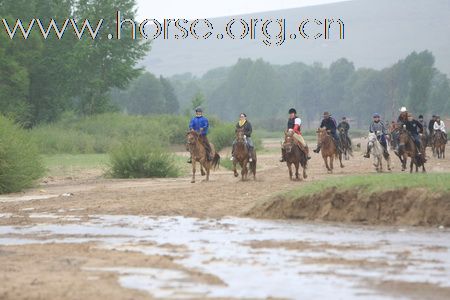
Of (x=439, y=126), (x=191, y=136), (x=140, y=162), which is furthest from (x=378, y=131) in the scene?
(x=439, y=126)

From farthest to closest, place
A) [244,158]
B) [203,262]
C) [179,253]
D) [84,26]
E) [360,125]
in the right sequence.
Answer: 1. [360,125]
2. [84,26]
3. [244,158]
4. [179,253]
5. [203,262]

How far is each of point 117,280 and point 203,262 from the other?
1767 mm

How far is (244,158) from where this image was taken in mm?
31281

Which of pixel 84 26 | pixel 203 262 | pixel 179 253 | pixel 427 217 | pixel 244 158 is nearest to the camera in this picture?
pixel 203 262

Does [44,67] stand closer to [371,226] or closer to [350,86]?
[371,226]

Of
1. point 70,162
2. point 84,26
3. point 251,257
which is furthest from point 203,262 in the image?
point 84,26

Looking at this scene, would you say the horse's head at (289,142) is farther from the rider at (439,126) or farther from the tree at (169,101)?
the tree at (169,101)

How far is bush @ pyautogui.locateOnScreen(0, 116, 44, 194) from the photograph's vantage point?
98.7 ft

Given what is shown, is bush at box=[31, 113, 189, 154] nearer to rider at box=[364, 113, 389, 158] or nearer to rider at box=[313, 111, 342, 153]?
rider at box=[313, 111, 342, 153]

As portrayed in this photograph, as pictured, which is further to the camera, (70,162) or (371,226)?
(70,162)

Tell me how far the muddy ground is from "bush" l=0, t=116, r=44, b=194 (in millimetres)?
547

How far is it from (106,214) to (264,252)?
25.3 ft

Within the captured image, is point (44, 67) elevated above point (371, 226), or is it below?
above

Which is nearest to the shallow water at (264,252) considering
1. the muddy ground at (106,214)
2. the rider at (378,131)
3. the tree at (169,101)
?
the muddy ground at (106,214)
